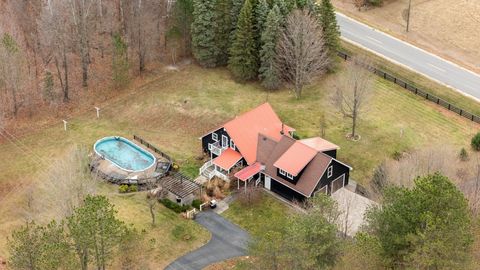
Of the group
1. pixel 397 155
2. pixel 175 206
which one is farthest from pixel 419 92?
pixel 175 206

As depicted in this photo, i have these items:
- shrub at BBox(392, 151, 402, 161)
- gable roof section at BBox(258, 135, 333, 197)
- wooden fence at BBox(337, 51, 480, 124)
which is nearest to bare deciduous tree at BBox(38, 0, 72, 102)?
gable roof section at BBox(258, 135, 333, 197)

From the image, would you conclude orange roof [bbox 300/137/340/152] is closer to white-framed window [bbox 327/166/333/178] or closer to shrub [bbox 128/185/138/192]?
white-framed window [bbox 327/166/333/178]

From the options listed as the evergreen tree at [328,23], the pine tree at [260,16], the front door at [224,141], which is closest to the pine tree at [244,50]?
the pine tree at [260,16]

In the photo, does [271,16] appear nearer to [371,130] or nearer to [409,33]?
[371,130]

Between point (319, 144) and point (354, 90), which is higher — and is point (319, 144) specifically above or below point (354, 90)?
below

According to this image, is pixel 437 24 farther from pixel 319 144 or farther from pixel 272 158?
pixel 272 158

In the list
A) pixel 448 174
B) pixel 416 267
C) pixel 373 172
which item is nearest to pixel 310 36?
pixel 373 172
